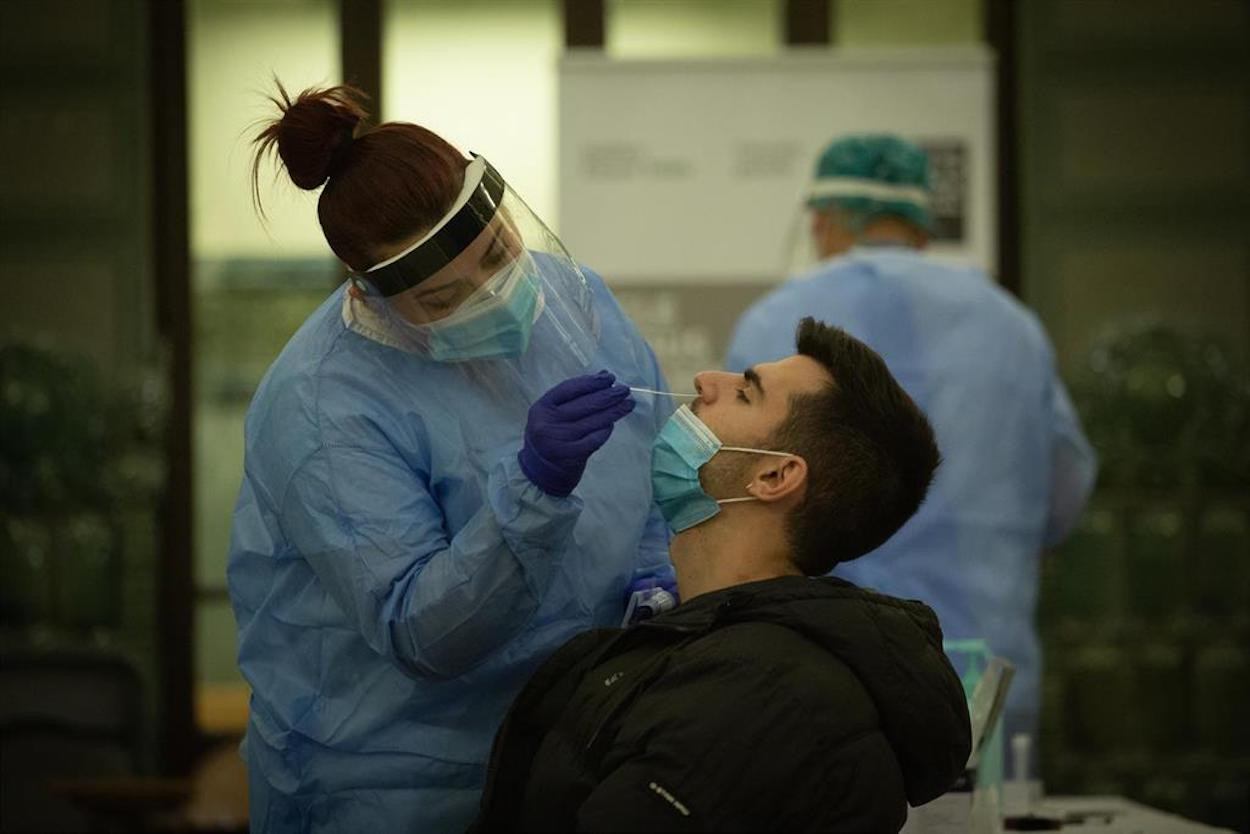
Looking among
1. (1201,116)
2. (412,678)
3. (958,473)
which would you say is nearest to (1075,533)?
(1201,116)

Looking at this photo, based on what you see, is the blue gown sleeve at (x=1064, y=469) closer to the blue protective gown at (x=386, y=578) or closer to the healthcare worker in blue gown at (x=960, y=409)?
the healthcare worker in blue gown at (x=960, y=409)

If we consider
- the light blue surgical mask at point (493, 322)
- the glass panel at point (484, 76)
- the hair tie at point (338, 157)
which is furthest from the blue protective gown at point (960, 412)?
the glass panel at point (484, 76)

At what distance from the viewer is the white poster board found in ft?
14.6

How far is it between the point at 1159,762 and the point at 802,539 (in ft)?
11.1

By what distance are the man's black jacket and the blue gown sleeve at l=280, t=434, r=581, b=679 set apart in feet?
0.38

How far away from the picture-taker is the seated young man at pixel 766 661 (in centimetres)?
165

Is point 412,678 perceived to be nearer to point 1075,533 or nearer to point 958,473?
point 958,473

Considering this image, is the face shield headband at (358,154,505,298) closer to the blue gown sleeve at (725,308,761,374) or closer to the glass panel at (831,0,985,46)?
the blue gown sleeve at (725,308,761,374)

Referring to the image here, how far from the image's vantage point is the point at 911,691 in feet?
5.65

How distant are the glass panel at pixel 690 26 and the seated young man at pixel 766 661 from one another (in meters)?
3.34

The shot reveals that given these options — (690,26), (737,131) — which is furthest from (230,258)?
(737,131)

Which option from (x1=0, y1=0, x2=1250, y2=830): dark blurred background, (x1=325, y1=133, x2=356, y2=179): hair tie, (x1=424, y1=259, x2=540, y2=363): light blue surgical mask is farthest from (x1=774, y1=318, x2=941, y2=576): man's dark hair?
(x1=0, y1=0, x2=1250, y2=830): dark blurred background

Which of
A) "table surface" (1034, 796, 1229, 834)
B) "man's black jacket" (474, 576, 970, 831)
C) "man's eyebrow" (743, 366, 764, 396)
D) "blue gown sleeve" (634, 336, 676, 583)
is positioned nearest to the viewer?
"man's black jacket" (474, 576, 970, 831)

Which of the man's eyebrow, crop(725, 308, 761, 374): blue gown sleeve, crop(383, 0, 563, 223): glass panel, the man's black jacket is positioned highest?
crop(383, 0, 563, 223): glass panel
